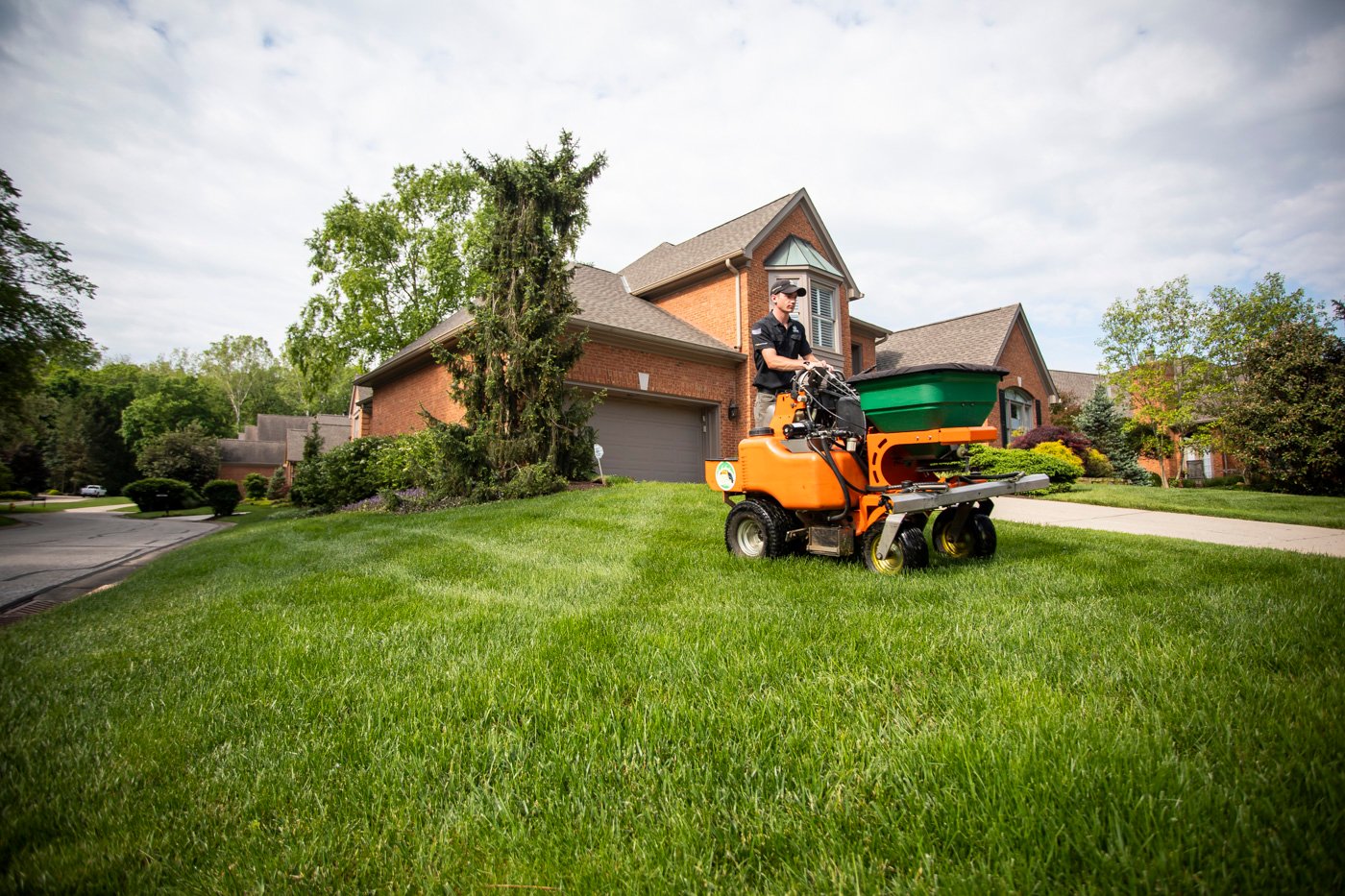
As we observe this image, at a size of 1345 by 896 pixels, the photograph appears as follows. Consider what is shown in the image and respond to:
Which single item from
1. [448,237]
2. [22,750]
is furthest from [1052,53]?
[448,237]

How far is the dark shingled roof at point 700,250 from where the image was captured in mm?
16000

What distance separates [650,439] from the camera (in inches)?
561

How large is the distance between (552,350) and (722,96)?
5049 millimetres

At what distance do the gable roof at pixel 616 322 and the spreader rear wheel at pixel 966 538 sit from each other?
901 centimetres

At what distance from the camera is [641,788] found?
1.62 metres

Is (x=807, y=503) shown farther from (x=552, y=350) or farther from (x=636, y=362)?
(x=636, y=362)

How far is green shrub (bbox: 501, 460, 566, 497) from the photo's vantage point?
10.3m

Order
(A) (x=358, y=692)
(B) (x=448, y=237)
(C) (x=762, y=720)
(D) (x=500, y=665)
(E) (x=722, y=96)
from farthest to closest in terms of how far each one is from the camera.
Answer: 1. (B) (x=448, y=237)
2. (E) (x=722, y=96)
3. (D) (x=500, y=665)
4. (A) (x=358, y=692)
5. (C) (x=762, y=720)

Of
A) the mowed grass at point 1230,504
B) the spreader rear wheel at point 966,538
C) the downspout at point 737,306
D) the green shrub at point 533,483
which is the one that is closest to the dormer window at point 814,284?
the downspout at point 737,306

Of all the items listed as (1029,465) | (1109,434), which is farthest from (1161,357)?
(1029,465)

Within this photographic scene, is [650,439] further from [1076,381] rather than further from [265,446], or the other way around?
[265,446]

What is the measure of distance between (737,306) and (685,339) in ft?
7.07

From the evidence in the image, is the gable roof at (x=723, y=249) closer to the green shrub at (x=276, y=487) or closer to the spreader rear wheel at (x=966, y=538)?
the spreader rear wheel at (x=966, y=538)

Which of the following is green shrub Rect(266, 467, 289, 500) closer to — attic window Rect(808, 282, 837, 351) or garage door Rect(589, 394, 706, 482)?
garage door Rect(589, 394, 706, 482)
